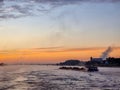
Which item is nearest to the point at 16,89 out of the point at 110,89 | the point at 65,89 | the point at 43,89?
the point at 43,89

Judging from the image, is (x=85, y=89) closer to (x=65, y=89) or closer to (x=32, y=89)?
(x=65, y=89)

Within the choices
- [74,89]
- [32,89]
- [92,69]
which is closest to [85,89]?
[74,89]

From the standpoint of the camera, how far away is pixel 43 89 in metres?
51.6

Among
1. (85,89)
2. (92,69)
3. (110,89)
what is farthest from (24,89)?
(92,69)

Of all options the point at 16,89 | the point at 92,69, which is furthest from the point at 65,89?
the point at 92,69

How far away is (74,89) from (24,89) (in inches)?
347

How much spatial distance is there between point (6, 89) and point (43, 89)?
6709 mm

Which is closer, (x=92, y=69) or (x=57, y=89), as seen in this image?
(x=57, y=89)

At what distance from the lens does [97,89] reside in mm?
51188

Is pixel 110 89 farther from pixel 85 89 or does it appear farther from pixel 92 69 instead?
pixel 92 69

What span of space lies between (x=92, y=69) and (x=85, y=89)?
8442 cm

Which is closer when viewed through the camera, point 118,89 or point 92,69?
point 118,89

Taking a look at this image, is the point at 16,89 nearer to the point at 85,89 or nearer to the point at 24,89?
the point at 24,89

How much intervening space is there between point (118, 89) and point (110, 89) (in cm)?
138
